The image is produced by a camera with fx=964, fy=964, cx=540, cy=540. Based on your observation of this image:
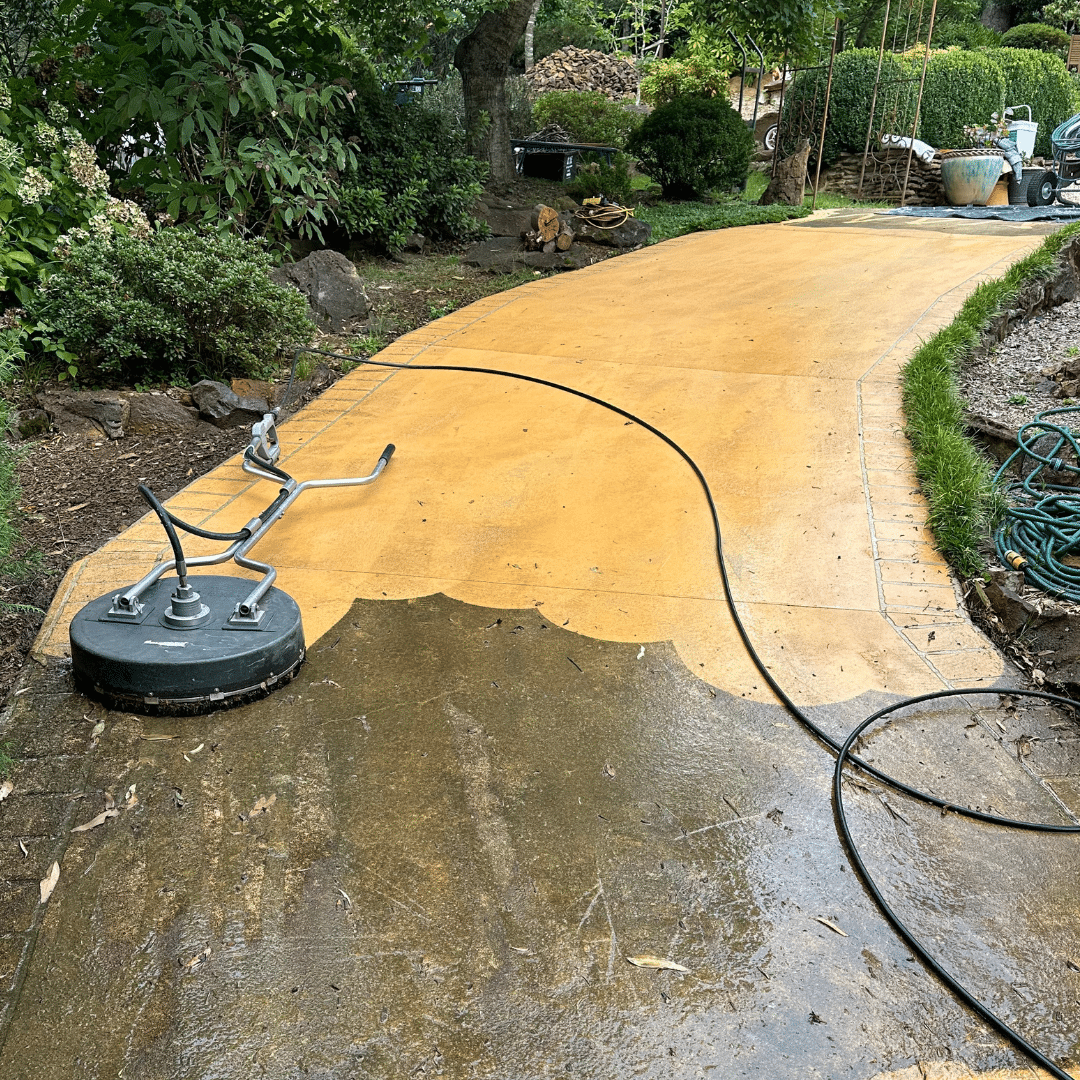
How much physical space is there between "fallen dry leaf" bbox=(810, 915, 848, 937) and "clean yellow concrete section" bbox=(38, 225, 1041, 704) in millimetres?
826

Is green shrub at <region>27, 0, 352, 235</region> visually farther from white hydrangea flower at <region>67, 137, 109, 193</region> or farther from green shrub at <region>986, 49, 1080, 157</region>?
green shrub at <region>986, 49, 1080, 157</region>

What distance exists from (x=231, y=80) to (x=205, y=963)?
5268 mm

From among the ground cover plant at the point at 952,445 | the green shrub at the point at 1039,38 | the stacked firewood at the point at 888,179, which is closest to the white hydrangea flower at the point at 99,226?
the ground cover plant at the point at 952,445

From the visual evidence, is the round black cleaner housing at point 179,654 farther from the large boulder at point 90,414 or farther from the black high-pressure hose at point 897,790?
the large boulder at point 90,414

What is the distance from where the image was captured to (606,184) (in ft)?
31.9

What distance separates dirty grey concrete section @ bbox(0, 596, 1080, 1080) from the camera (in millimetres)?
1799

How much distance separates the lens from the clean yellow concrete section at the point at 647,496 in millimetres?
3174

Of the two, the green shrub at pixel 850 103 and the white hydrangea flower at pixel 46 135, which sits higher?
the white hydrangea flower at pixel 46 135

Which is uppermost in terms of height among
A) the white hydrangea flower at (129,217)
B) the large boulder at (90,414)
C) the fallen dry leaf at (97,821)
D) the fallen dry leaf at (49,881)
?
the white hydrangea flower at (129,217)

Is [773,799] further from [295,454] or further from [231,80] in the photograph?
[231,80]

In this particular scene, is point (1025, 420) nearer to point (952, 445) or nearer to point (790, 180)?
point (952, 445)

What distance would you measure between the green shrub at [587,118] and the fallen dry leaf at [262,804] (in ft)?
38.7

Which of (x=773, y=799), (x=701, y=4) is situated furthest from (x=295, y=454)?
(x=701, y=4)

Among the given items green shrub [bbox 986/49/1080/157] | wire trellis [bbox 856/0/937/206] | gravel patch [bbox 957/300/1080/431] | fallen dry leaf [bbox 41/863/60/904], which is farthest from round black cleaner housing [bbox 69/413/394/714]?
green shrub [bbox 986/49/1080/157]
